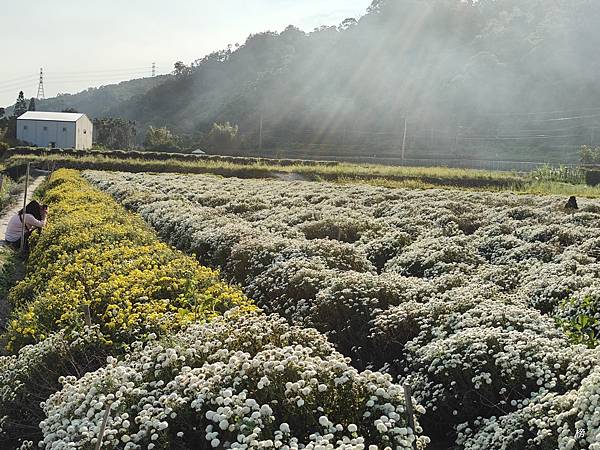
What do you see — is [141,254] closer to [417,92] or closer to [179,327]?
[179,327]

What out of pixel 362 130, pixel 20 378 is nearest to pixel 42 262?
pixel 20 378

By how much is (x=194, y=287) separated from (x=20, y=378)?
2.07m

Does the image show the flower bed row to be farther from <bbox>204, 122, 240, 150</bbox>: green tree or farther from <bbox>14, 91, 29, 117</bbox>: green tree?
<bbox>14, 91, 29, 117</bbox>: green tree

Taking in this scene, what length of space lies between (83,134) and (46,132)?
599 cm

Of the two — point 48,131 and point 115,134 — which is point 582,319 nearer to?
point 48,131

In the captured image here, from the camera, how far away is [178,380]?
14.4 ft

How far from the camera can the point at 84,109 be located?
643ft

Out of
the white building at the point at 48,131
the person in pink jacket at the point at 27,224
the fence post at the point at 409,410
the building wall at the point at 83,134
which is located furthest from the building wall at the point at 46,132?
the fence post at the point at 409,410

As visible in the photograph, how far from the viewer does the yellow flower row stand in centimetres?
602

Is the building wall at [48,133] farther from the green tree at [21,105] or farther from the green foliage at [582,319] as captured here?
the green foliage at [582,319]

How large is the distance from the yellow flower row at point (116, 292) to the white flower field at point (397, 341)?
A: 80cm

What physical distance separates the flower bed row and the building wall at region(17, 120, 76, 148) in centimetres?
8399

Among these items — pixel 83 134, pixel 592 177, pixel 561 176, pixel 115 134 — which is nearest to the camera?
pixel 592 177

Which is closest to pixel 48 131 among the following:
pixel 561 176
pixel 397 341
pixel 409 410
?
pixel 561 176
